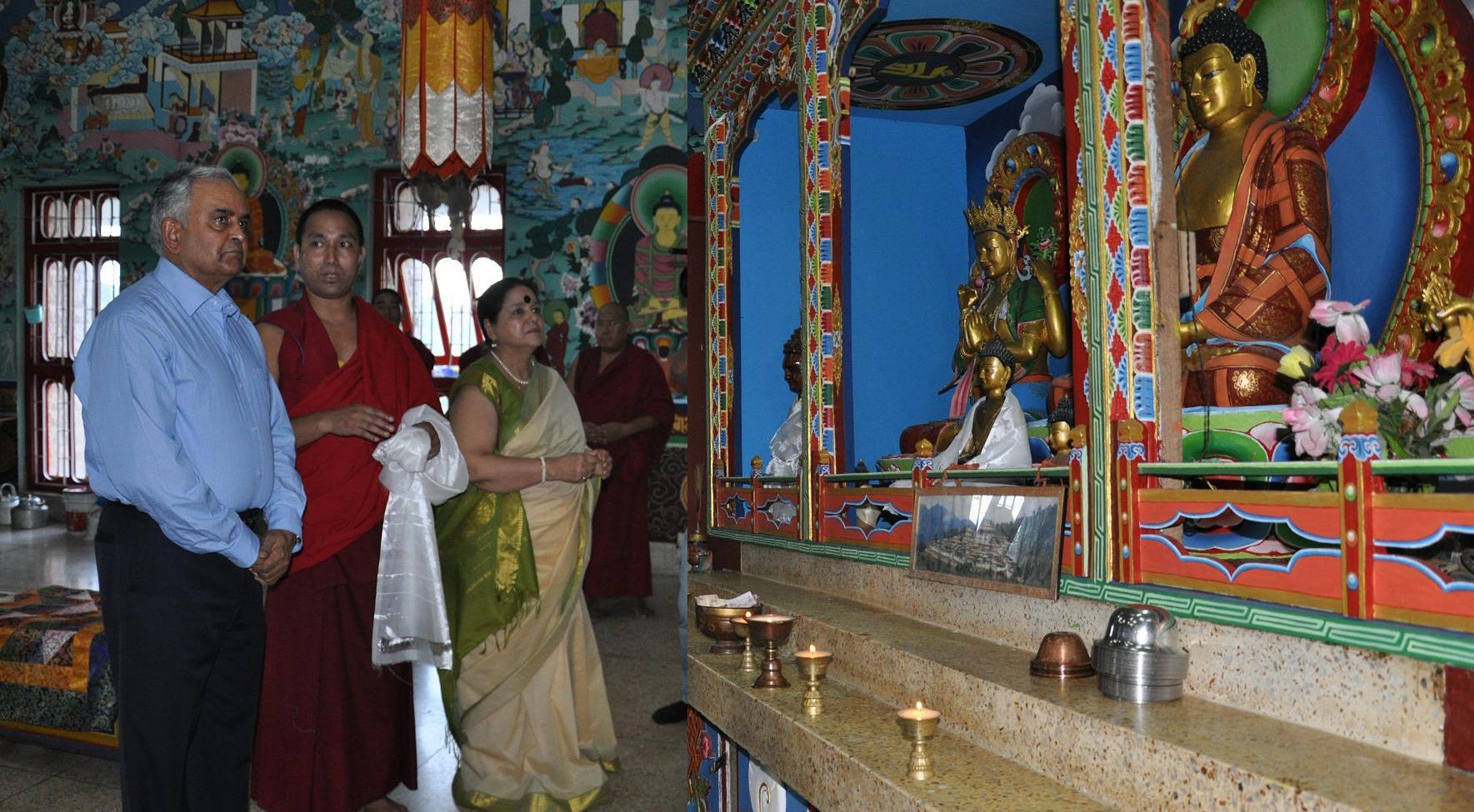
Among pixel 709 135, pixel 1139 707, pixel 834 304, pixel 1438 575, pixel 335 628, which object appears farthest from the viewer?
pixel 709 135

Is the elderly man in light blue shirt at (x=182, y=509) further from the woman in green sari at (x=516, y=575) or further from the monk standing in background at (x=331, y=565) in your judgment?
the woman in green sari at (x=516, y=575)

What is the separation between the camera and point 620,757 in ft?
12.5

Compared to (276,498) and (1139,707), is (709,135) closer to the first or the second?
(276,498)

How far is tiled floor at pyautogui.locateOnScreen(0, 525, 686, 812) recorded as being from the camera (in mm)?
3301

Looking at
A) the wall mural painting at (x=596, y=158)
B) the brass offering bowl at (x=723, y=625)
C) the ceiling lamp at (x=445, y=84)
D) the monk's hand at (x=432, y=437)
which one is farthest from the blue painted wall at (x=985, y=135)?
the wall mural painting at (x=596, y=158)

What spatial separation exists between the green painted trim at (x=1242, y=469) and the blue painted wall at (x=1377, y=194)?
4.29ft

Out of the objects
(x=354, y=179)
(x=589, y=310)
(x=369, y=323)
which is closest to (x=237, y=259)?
(x=369, y=323)

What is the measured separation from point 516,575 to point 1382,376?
2331mm

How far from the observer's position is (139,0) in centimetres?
1106

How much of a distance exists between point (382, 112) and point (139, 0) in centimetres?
305

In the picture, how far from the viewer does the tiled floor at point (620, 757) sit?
3.30m

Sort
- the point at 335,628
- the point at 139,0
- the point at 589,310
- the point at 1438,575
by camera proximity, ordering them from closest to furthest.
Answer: the point at 1438,575, the point at 335,628, the point at 589,310, the point at 139,0

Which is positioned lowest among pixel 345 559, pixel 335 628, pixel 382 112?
pixel 335 628

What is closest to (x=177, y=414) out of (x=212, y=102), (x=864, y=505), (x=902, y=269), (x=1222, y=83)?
(x=864, y=505)
